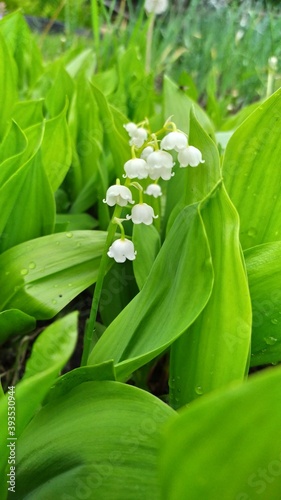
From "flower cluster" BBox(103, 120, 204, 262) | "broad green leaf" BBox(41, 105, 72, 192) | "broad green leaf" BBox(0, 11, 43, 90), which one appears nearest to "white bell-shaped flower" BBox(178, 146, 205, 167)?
"flower cluster" BBox(103, 120, 204, 262)

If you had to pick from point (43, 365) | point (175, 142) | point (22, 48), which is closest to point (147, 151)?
point (175, 142)

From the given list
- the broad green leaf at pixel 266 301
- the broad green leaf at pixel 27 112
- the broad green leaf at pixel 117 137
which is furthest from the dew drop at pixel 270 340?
the broad green leaf at pixel 27 112

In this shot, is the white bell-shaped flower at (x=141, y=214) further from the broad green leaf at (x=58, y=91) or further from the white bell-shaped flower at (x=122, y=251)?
the broad green leaf at (x=58, y=91)

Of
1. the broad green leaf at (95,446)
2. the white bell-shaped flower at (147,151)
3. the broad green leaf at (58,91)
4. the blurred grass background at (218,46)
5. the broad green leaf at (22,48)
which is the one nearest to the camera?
the broad green leaf at (95,446)

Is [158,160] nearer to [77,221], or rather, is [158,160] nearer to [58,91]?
[77,221]

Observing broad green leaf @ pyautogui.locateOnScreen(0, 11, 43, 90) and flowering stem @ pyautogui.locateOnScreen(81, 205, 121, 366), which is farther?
broad green leaf @ pyautogui.locateOnScreen(0, 11, 43, 90)

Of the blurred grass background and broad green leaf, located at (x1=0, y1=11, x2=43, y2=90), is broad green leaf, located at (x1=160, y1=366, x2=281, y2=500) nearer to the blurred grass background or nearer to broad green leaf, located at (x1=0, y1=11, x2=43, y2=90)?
broad green leaf, located at (x1=0, y1=11, x2=43, y2=90)
